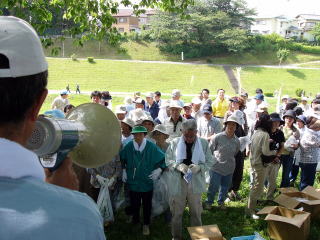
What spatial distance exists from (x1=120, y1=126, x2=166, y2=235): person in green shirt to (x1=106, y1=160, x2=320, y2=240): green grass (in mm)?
222

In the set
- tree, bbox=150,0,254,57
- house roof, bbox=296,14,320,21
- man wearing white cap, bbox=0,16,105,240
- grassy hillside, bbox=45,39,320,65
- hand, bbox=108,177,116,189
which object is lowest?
hand, bbox=108,177,116,189

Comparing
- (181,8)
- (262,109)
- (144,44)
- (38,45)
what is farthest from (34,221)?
(144,44)

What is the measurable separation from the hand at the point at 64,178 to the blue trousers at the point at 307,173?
18.7 feet

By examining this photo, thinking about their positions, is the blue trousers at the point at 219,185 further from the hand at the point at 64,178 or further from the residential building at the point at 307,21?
the residential building at the point at 307,21

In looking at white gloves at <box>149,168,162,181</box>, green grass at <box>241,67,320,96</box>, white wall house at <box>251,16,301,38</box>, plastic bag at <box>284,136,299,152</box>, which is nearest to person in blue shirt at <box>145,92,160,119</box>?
plastic bag at <box>284,136,299,152</box>

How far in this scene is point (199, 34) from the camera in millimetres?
46469

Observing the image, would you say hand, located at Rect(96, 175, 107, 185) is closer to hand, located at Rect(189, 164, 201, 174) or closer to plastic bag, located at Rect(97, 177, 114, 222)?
plastic bag, located at Rect(97, 177, 114, 222)

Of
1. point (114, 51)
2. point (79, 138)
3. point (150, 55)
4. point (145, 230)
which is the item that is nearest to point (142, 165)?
point (145, 230)

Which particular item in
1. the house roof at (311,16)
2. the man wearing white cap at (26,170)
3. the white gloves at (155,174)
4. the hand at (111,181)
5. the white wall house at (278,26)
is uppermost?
the house roof at (311,16)

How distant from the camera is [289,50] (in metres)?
46.1

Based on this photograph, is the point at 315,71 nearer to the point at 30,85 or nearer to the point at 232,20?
the point at 232,20

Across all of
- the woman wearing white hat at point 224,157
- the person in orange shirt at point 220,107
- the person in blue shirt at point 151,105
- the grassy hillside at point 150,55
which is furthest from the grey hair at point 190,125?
the grassy hillside at point 150,55

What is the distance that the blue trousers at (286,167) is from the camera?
6227 mm

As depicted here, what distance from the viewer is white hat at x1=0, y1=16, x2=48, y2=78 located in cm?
81
